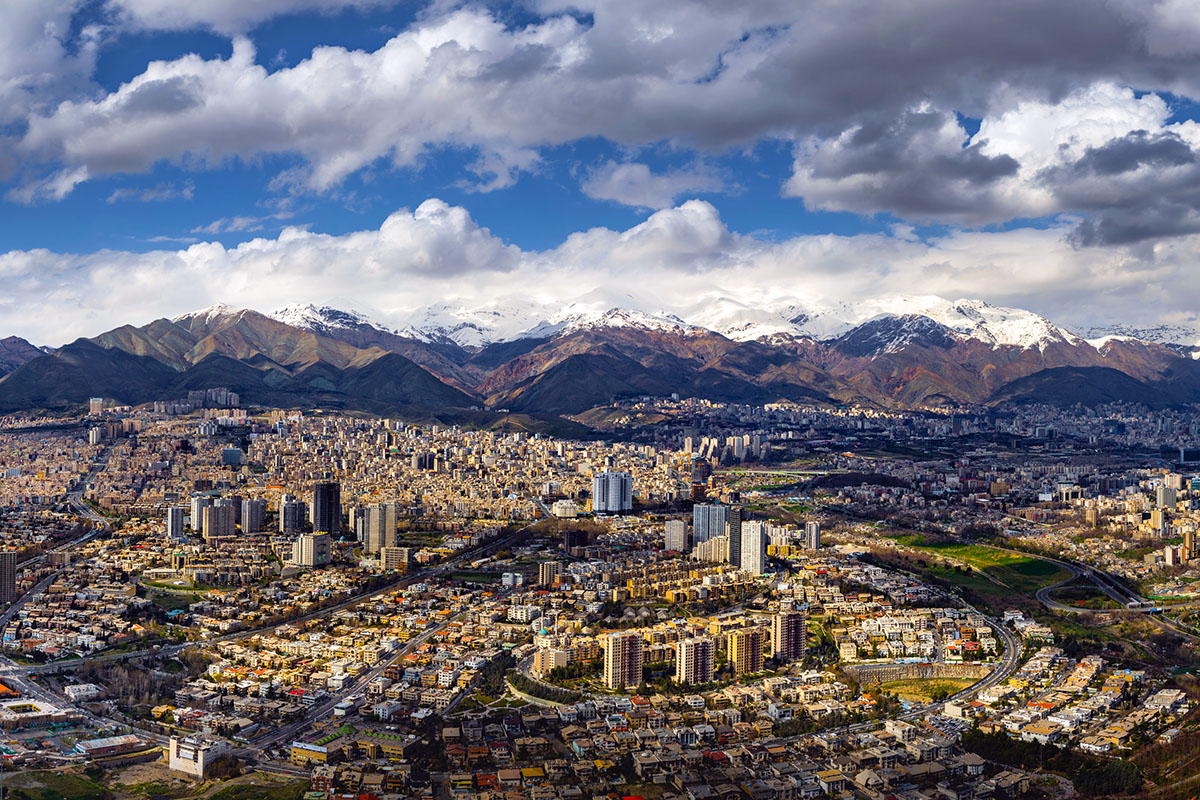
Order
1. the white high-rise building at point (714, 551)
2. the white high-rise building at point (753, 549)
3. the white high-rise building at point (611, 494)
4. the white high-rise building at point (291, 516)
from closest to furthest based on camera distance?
the white high-rise building at point (753, 549) < the white high-rise building at point (714, 551) < the white high-rise building at point (291, 516) < the white high-rise building at point (611, 494)

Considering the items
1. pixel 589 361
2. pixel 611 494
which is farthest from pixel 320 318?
pixel 611 494

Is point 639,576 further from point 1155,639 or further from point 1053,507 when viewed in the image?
point 1053,507

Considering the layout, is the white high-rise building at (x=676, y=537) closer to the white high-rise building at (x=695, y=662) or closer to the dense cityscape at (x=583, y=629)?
the dense cityscape at (x=583, y=629)

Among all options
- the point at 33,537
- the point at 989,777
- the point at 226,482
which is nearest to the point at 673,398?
the point at 226,482

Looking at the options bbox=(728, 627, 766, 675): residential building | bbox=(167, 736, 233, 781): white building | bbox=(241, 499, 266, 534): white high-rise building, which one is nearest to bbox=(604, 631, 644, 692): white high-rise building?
bbox=(728, 627, 766, 675): residential building

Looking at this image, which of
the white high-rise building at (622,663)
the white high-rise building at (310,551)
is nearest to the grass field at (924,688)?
the white high-rise building at (622,663)

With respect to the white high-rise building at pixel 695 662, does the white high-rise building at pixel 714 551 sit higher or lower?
higher
